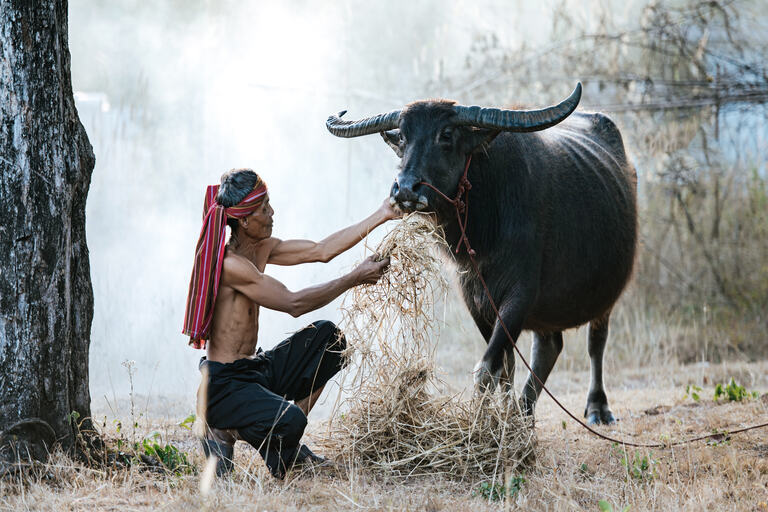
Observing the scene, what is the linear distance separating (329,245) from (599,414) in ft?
9.21

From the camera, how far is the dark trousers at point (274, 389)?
3.66 m

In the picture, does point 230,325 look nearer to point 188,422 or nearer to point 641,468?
point 188,422

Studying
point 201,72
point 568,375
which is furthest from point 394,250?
point 201,72

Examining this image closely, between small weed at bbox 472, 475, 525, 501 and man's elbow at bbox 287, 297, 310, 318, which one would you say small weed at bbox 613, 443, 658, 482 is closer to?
small weed at bbox 472, 475, 525, 501

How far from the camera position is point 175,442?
183 inches

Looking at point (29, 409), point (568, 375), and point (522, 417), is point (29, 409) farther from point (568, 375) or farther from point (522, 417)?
point (568, 375)

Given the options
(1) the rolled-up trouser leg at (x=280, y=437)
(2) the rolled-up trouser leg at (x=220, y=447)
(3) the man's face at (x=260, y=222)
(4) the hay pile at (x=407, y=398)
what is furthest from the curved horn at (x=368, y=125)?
(2) the rolled-up trouser leg at (x=220, y=447)

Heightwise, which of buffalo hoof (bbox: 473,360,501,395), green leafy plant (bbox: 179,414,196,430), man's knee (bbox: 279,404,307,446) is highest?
buffalo hoof (bbox: 473,360,501,395)

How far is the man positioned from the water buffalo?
1.64ft

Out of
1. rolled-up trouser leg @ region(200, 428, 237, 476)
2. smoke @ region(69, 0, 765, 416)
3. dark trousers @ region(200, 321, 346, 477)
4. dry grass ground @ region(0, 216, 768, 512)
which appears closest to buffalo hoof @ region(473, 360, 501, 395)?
dry grass ground @ region(0, 216, 768, 512)

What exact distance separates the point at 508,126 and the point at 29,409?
8.99 ft

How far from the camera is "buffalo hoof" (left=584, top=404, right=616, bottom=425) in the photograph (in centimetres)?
580

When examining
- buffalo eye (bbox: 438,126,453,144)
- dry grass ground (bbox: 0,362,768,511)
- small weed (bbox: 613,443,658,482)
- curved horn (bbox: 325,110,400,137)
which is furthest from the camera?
curved horn (bbox: 325,110,400,137)

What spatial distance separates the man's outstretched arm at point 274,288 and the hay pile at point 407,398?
0.20 meters
